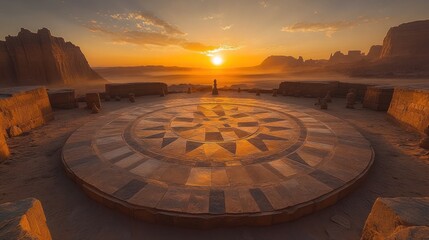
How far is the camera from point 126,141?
21.9ft

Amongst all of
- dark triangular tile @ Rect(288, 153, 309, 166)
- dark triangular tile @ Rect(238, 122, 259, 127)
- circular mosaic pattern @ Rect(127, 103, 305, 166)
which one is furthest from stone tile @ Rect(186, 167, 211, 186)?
dark triangular tile @ Rect(238, 122, 259, 127)

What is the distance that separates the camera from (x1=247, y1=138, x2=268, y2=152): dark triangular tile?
19.7 ft

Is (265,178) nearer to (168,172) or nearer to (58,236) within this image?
(168,172)

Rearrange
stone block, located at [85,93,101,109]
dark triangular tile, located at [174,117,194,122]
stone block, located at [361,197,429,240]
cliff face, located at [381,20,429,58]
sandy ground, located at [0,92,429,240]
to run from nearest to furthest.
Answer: stone block, located at [361,197,429,240]
sandy ground, located at [0,92,429,240]
dark triangular tile, located at [174,117,194,122]
stone block, located at [85,93,101,109]
cliff face, located at [381,20,429,58]

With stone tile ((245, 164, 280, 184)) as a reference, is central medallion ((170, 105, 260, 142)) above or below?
above

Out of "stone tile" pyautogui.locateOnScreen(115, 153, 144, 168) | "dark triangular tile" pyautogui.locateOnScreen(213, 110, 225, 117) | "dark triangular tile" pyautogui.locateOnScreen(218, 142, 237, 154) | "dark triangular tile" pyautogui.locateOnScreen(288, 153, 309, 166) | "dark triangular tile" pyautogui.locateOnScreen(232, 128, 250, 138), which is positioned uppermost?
"dark triangular tile" pyautogui.locateOnScreen(213, 110, 225, 117)

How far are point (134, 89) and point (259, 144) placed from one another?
42.6ft

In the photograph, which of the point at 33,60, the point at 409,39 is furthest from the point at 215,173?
the point at 409,39

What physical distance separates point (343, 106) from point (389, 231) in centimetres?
1221

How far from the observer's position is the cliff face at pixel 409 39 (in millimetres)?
65069

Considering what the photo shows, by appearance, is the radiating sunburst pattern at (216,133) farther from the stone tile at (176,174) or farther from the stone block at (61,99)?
the stone block at (61,99)

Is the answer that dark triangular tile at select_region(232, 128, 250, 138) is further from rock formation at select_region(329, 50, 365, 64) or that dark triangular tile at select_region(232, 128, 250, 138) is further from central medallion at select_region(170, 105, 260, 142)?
rock formation at select_region(329, 50, 365, 64)

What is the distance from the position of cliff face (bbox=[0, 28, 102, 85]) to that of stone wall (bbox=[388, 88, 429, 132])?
5214 centimetres

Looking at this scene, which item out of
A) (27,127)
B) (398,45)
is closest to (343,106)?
(27,127)
